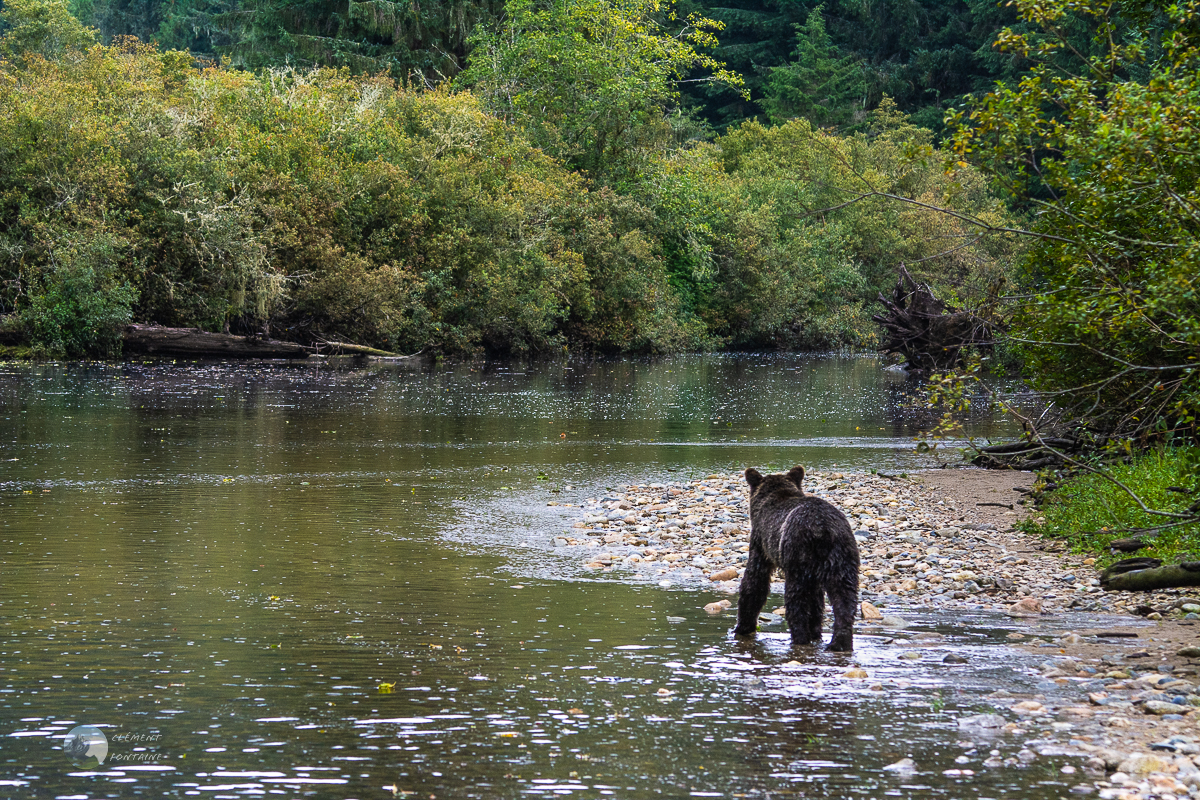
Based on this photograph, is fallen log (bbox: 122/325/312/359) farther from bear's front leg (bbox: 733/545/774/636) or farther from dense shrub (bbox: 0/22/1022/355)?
bear's front leg (bbox: 733/545/774/636)

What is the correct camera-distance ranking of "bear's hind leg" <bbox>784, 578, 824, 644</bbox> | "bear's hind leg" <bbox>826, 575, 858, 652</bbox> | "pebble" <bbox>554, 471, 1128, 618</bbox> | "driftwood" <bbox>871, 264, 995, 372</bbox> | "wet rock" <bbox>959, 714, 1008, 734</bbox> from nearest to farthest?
"wet rock" <bbox>959, 714, 1008, 734</bbox>
"bear's hind leg" <bbox>826, 575, 858, 652</bbox>
"bear's hind leg" <bbox>784, 578, 824, 644</bbox>
"pebble" <bbox>554, 471, 1128, 618</bbox>
"driftwood" <bbox>871, 264, 995, 372</bbox>

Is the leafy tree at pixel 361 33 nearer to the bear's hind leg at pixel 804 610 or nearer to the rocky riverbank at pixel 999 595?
the rocky riverbank at pixel 999 595

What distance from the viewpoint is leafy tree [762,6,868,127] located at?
276 feet

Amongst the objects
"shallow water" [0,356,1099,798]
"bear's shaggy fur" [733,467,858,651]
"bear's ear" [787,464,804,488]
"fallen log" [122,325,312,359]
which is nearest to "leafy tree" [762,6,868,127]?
"fallen log" [122,325,312,359]

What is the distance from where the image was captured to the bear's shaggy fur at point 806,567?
8359 millimetres

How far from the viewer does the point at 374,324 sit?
4659 cm

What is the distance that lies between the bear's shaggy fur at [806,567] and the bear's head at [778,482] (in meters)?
0.29

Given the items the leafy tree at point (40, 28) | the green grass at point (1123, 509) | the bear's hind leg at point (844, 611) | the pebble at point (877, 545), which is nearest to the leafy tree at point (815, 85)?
the leafy tree at point (40, 28)

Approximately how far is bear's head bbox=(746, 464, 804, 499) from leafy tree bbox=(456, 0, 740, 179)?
47527 millimetres

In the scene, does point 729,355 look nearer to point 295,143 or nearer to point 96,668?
point 295,143

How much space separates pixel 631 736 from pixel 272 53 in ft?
227

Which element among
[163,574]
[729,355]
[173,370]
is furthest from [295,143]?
[163,574]

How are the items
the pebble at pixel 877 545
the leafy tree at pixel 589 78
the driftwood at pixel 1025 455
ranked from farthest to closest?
the leafy tree at pixel 589 78 → the driftwood at pixel 1025 455 → the pebble at pixel 877 545

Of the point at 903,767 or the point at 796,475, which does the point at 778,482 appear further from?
the point at 903,767
